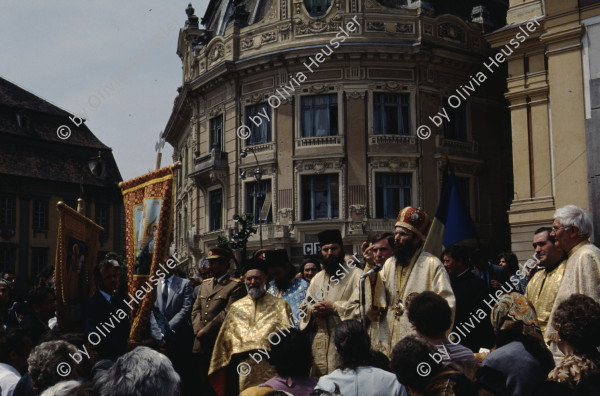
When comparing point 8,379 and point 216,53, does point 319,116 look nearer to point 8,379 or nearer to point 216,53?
point 216,53

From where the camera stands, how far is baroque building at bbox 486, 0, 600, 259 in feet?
53.4

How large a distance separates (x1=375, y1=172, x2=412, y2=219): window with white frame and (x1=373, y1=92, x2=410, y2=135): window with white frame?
1967mm

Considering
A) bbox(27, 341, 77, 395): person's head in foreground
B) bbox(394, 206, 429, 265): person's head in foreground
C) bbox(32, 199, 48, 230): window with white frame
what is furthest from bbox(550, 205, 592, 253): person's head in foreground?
bbox(32, 199, 48, 230): window with white frame

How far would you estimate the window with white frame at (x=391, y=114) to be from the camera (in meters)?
30.1

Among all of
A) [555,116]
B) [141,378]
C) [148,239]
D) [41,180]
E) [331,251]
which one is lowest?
[141,378]

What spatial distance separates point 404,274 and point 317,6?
2579cm

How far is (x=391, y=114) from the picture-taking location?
99.3 feet

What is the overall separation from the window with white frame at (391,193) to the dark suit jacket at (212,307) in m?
20.4

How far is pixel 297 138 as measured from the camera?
30.2m

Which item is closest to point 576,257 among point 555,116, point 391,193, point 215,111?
point 555,116

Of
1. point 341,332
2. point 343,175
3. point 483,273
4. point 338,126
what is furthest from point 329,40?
point 341,332

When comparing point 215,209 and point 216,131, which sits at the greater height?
point 216,131

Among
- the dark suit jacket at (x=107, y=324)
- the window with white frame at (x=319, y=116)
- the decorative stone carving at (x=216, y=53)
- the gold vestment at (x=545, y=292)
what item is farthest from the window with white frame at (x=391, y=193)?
the gold vestment at (x=545, y=292)

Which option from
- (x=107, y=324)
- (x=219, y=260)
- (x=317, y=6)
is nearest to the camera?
(x=107, y=324)
